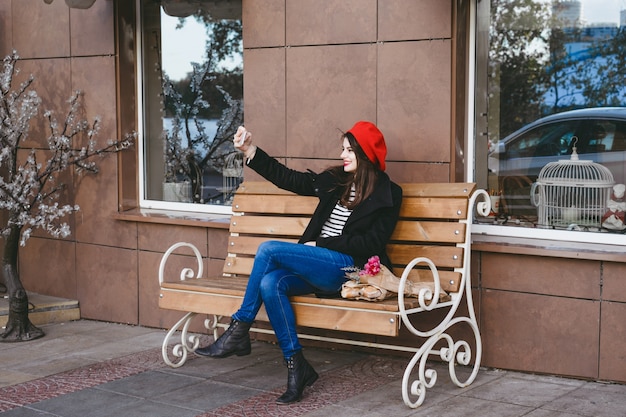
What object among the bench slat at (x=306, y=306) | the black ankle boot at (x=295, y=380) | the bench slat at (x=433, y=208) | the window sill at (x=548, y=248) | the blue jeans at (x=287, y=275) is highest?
the bench slat at (x=433, y=208)

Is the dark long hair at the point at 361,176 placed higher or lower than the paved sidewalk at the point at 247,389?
higher

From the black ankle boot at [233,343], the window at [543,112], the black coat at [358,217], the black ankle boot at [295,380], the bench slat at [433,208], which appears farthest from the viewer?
the window at [543,112]

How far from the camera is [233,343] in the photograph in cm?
553

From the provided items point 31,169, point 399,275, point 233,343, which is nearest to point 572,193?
point 399,275

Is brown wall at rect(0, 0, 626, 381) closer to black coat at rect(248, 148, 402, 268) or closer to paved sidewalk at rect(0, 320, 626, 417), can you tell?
paved sidewalk at rect(0, 320, 626, 417)

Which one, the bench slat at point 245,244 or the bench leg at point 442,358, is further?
the bench slat at point 245,244

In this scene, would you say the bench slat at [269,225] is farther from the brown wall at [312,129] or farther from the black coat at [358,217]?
the brown wall at [312,129]

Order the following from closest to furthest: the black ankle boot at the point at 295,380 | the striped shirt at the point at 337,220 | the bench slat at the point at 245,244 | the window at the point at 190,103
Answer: the black ankle boot at the point at 295,380 → the striped shirt at the point at 337,220 → the bench slat at the point at 245,244 → the window at the point at 190,103

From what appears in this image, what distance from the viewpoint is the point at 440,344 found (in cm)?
634

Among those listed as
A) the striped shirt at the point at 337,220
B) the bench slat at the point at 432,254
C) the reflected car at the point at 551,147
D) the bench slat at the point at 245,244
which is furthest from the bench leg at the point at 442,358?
the bench slat at the point at 245,244

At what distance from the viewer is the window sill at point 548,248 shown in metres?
5.70

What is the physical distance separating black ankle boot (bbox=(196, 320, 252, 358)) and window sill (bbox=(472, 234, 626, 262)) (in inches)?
63.0

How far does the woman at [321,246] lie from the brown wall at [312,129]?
2.06ft

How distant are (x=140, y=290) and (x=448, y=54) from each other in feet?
10.5
